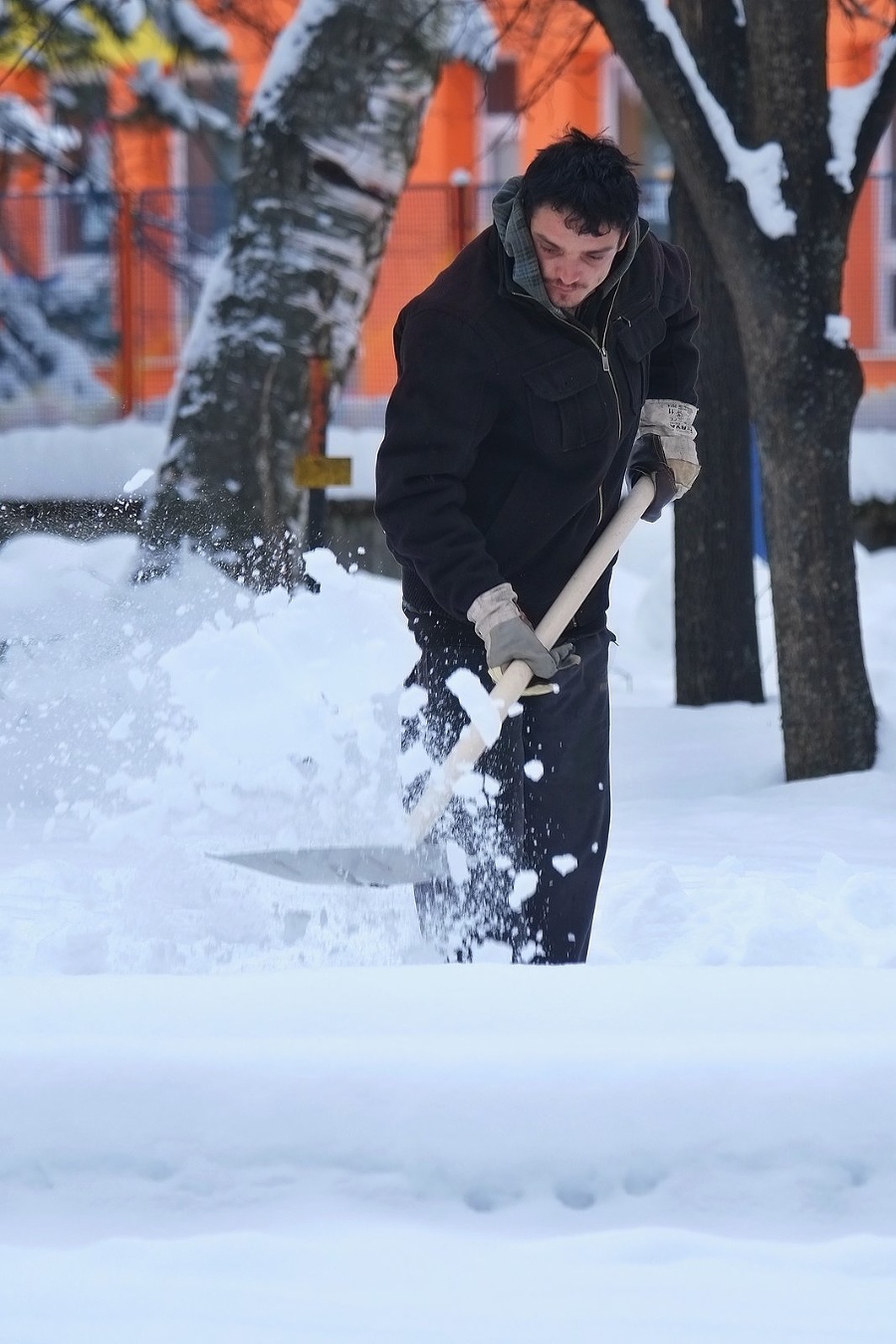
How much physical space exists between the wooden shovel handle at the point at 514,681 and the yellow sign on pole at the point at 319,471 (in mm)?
2726

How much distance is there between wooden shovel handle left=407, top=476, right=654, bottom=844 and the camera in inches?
116

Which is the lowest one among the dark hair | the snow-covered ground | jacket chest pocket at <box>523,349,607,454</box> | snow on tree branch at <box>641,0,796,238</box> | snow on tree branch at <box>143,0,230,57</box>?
the snow-covered ground

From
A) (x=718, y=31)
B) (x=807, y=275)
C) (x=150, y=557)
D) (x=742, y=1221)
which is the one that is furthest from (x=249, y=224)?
(x=742, y=1221)

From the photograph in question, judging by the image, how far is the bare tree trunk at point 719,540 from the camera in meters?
6.64

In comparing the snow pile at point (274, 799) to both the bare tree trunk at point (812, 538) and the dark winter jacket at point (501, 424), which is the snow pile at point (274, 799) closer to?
the bare tree trunk at point (812, 538)

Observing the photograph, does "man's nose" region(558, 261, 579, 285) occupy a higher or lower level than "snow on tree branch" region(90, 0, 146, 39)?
lower

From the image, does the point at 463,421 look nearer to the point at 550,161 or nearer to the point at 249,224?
the point at 550,161

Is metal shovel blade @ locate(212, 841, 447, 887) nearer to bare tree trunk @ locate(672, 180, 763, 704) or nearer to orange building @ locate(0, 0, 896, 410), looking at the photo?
bare tree trunk @ locate(672, 180, 763, 704)

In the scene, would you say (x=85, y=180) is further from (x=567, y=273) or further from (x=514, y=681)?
(x=514, y=681)

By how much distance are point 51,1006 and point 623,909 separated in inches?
74.0

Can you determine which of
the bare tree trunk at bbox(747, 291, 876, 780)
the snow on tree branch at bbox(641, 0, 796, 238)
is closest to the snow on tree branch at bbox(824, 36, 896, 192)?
the snow on tree branch at bbox(641, 0, 796, 238)

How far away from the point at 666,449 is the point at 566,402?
546 mm

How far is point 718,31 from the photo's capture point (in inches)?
226

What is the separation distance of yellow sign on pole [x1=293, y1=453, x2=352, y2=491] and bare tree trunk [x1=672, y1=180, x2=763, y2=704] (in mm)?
1431
